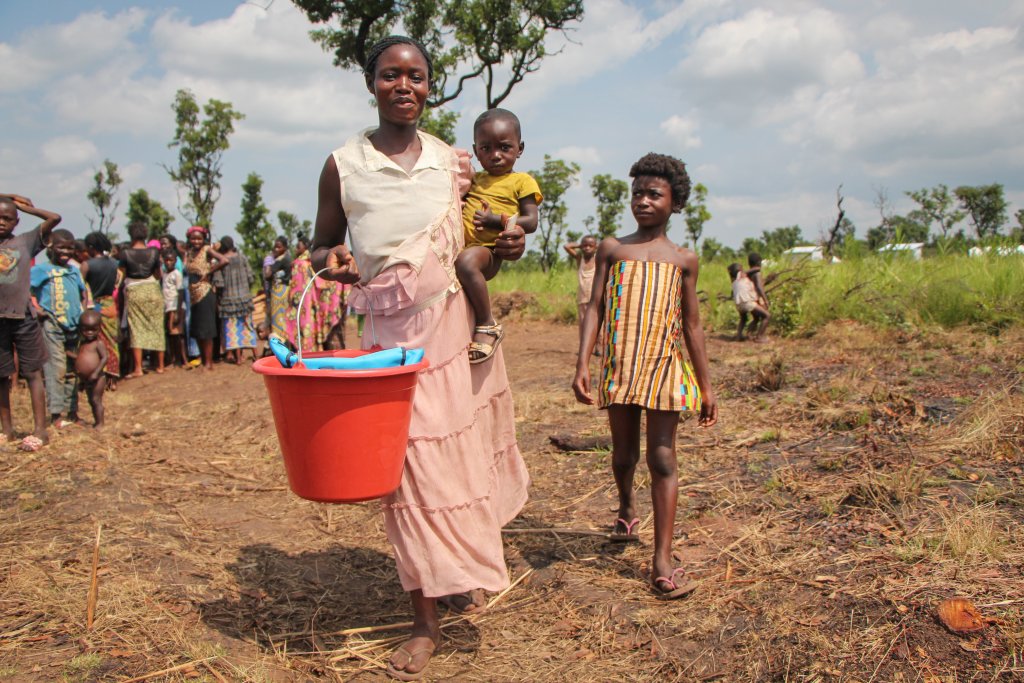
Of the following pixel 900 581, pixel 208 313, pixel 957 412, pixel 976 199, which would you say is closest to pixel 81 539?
pixel 900 581

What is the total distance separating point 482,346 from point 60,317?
511 centimetres

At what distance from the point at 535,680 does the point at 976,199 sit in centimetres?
3538

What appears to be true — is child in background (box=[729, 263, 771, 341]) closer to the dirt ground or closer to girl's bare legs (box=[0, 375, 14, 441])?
the dirt ground

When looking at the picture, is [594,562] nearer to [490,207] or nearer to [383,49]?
[490,207]

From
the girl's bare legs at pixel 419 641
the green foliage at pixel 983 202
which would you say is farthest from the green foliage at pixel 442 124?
the green foliage at pixel 983 202

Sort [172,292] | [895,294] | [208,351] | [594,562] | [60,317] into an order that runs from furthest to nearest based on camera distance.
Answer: [895,294]
[208,351]
[172,292]
[60,317]
[594,562]

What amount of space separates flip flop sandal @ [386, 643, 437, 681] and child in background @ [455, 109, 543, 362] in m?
0.95

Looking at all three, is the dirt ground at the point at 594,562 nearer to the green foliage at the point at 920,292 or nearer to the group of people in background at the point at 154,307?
the group of people in background at the point at 154,307

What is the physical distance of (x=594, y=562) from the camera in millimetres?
3289

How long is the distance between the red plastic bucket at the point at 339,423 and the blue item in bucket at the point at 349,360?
40 millimetres

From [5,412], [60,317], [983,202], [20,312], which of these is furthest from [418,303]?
[983,202]

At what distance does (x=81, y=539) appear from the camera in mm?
3463

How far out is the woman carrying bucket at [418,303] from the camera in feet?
7.79

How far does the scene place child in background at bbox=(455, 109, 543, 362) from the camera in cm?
263
